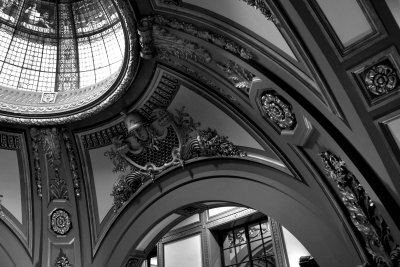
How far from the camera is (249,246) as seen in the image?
10281 mm

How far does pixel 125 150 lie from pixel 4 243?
347cm

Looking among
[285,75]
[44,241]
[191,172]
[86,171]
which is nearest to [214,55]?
[285,75]

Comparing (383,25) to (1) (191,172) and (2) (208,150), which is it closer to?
(2) (208,150)

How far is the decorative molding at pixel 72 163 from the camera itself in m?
9.38

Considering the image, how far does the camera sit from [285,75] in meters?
5.70

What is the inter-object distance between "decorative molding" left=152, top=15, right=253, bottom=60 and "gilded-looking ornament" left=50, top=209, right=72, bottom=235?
541 cm

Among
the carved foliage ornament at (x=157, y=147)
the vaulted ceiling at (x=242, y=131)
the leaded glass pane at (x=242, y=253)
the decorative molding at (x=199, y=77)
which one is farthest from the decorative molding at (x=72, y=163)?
the leaded glass pane at (x=242, y=253)

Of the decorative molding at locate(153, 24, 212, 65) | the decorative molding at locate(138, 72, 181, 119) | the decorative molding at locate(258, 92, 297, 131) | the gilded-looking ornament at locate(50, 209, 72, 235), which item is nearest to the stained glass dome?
the decorative molding at locate(138, 72, 181, 119)

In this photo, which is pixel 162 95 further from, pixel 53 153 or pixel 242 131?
pixel 53 153

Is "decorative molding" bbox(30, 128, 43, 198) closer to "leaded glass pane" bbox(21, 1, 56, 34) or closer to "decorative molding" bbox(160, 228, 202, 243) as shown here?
"leaded glass pane" bbox(21, 1, 56, 34)

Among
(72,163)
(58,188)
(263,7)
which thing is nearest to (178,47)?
(263,7)

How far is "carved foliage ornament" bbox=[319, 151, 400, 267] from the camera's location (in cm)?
531

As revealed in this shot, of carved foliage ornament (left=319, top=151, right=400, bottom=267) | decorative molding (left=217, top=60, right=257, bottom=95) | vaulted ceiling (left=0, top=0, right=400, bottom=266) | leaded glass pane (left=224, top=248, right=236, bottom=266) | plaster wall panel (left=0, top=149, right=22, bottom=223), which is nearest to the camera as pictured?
vaulted ceiling (left=0, top=0, right=400, bottom=266)

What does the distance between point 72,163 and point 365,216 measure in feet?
21.4
